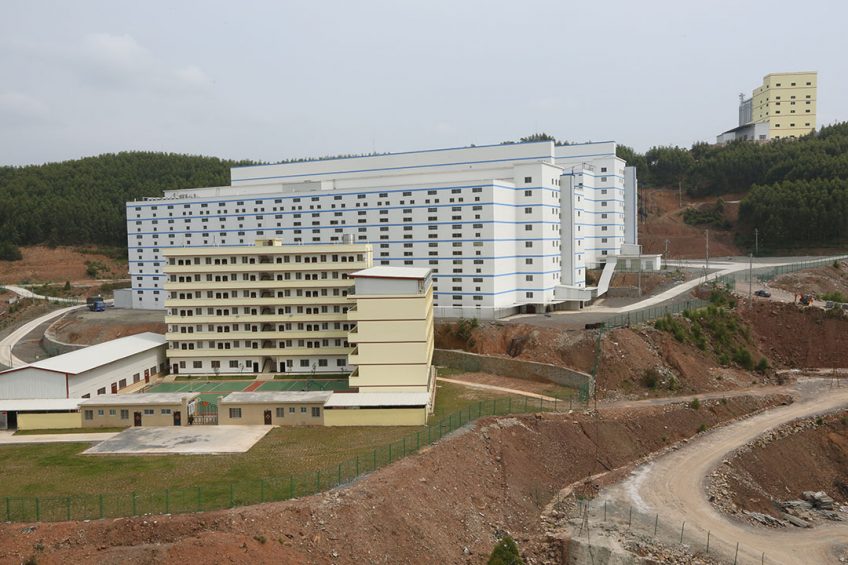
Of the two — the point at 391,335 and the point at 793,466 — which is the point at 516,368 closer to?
the point at 391,335

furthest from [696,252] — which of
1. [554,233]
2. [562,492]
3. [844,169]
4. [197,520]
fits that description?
[197,520]

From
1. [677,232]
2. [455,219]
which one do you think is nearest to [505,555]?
[455,219]

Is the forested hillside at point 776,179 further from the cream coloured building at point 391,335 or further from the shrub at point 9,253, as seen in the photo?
the shrub at point 9,253

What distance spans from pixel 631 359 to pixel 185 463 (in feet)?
98.7

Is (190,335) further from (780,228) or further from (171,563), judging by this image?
(780,228)

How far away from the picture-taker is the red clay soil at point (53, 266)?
10775 centimetres

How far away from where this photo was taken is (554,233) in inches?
2448

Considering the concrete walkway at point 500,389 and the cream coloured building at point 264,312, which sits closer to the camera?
the concrete walkway at point 500,389

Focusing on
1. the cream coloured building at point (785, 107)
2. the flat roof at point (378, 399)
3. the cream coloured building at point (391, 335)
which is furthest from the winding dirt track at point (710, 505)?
the cream coloured building at point (785, 107)

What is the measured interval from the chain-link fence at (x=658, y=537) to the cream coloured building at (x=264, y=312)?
89.5ft

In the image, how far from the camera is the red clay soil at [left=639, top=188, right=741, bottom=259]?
9775cm

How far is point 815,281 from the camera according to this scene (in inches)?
2517

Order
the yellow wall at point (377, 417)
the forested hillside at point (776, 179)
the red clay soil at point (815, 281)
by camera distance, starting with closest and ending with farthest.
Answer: the yellow wall at point (377, 417), the red clay soil at point (815, 281), the forested hillside at point (776, 179)

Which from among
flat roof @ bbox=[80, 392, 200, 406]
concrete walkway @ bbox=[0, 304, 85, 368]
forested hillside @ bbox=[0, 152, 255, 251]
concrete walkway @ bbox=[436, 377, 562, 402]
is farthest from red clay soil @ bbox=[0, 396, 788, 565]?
forested hillside @ bbox=[0, 152, 255, 251]
